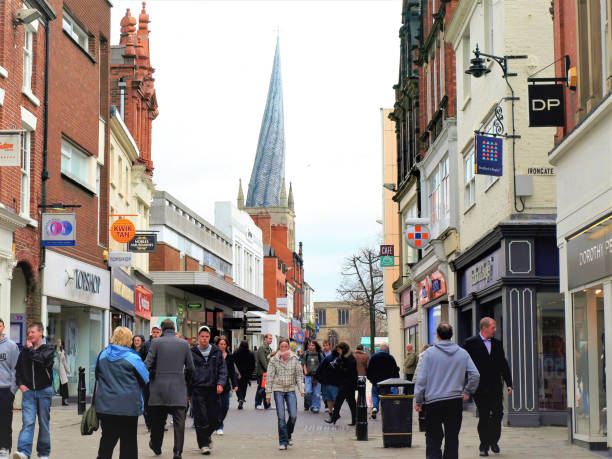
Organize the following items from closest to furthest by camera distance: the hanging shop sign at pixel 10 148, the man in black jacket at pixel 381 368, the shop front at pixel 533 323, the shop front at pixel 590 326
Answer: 1. the shop front at pixel 590 326
2. the shop front at pixel 533 323
3. the hanging shop sign at pixel 10 148
4. the man in black jacket at pixel 381 368

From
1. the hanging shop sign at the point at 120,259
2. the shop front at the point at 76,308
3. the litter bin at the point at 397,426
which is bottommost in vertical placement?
the litter bin at the point at 397,426

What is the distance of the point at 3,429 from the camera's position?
12.7 metres

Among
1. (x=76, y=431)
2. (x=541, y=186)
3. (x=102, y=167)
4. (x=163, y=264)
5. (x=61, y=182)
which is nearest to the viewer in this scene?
(x=76, y=431)

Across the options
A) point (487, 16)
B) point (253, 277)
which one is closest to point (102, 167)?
point (487, 16)

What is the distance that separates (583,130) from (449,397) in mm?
4871

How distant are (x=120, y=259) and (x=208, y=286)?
18.8 meters

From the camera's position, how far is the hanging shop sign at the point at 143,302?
42.6 meters

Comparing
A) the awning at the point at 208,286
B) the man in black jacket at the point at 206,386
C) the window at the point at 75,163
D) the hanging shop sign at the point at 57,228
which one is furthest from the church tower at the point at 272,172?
the man in black jacket at the point at 206,386

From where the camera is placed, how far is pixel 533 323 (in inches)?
786

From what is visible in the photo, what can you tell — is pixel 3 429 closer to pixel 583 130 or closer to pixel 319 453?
pixel 319 453

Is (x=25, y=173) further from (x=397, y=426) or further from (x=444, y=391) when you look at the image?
(x=444, y=391)

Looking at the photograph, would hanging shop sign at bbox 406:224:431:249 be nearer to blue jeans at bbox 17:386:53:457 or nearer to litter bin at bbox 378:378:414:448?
litter bin at bbox 378:378:414:448

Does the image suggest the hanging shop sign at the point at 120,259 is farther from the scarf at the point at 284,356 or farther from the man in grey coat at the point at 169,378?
the man in grey coat at the point at 169,378

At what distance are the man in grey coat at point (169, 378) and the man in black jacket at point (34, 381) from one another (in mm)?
1319
